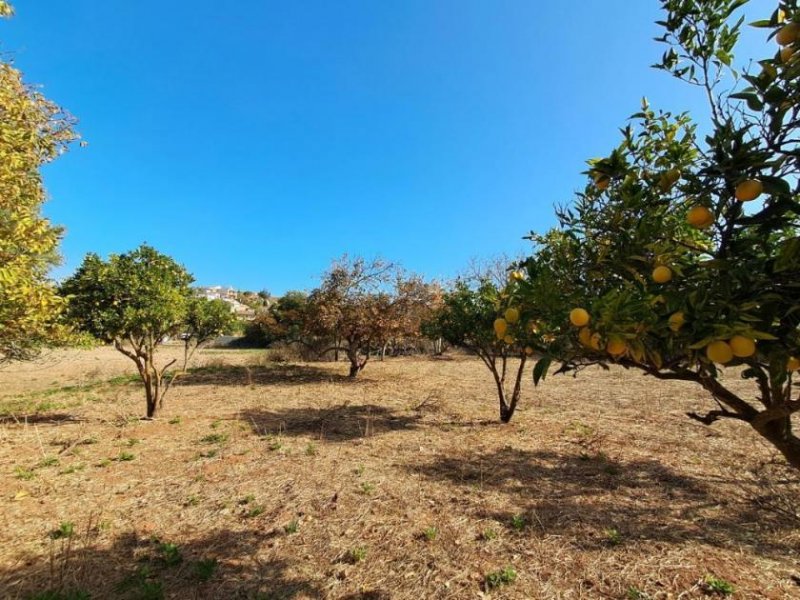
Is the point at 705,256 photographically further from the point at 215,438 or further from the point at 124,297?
the point at 124,297

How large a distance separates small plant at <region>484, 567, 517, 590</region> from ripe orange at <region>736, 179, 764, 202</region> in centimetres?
290

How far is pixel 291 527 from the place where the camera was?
3584mm

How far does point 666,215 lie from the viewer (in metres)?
1.65

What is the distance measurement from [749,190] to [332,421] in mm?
7486

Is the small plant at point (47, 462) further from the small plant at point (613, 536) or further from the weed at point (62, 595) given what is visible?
the small plant at point (613, 536)

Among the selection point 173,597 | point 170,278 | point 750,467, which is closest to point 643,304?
point 173,597

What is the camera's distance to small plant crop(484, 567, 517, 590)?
110 inches

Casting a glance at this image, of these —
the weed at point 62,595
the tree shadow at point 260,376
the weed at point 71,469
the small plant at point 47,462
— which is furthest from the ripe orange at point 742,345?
the tree shadow at point 260,376

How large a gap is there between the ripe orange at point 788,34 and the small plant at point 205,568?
419 centimetres

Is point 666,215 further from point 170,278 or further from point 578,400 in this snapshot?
point 578,400

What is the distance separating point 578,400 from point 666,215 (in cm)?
880

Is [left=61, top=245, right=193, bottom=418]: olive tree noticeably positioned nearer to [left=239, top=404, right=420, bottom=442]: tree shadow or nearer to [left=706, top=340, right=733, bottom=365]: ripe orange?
[left=239, top=404, right=420, bottom=442]: tree shadow

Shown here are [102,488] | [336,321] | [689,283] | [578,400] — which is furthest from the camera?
[336,321]

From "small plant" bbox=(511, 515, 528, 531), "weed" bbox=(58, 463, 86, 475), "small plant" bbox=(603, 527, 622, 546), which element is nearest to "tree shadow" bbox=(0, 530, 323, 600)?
"small plant" bbox=(511, 515, 528, 531)
